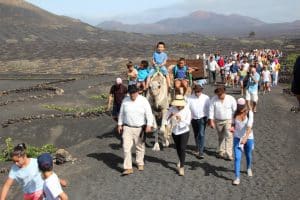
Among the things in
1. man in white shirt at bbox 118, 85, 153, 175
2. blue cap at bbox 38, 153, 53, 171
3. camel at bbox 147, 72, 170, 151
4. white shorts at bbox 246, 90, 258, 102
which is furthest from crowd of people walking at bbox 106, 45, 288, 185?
white shorts at bbox 246, 90, 258, 102

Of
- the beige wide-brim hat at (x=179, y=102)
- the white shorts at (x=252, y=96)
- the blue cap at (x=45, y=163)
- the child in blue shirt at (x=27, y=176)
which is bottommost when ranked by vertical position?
the white shorts at (x=252, y=96)

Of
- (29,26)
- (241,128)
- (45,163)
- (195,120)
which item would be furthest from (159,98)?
(29,26)

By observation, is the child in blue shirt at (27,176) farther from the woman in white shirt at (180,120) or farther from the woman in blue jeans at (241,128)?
the woman in blue jeans at (241,128)

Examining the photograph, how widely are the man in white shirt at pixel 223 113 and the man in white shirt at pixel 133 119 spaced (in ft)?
5.73

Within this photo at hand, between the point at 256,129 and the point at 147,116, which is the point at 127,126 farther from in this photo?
the point at 256,129

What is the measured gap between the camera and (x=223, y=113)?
12562mm

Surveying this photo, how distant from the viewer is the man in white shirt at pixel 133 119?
466 inches

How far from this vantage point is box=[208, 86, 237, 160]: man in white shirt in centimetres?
1244

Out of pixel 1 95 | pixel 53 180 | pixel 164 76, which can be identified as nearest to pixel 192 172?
pixel 164 76

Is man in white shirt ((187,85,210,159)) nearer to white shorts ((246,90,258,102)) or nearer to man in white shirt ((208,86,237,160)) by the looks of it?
man in white shirt ((208,86,237,160))

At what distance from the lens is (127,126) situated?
39.6ft

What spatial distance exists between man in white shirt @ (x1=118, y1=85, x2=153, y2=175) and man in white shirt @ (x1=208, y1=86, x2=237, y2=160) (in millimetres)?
1747

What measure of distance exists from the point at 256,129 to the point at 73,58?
53.4 m

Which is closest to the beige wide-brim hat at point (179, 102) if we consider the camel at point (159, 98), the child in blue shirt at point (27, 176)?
the camel at point (159, 98)
